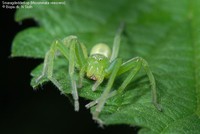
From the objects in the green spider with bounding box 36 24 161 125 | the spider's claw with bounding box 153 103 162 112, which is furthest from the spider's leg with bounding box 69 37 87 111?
the spider's claw with bounding box 153 103 162 112

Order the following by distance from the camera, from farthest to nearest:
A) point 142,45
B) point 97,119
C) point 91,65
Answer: point 142,45
point 91,65
point 97,119

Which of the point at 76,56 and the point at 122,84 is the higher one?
the point at 76,56

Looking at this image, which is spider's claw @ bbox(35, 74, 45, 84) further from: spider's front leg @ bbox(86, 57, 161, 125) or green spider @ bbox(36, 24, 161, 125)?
spider's front leg @ bbox(86, 57, 161, 125)

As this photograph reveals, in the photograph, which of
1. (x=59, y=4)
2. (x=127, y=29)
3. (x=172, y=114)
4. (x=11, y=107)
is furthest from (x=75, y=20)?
(x=172, y=114)

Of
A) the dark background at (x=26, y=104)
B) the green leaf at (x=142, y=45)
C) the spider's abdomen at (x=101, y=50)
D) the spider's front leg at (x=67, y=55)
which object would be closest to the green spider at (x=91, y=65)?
the spider's front leg at (x=67, y=55)

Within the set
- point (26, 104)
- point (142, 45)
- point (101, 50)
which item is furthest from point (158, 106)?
point (26, 104)

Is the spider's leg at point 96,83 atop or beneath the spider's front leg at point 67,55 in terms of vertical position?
beneath

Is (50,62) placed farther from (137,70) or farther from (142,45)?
(142,45)

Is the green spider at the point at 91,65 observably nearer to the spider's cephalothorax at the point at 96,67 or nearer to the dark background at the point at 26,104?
the spider's cephalothorax at the point at 96,67
